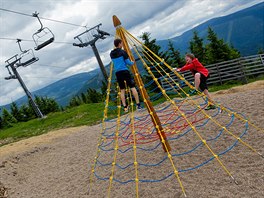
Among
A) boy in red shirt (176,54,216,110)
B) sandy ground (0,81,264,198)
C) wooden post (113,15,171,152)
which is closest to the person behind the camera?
sandy ground (0,81,264,198)

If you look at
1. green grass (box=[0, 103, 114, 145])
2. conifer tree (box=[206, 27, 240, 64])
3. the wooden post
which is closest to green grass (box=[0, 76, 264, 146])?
green grass (box=[0, 103, 114, 145])

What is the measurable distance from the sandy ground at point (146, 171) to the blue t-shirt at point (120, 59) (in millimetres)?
2249

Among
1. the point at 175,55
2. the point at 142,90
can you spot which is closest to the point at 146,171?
the point at 142,90

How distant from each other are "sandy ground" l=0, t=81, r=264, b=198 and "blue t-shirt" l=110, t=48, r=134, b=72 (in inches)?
88.6

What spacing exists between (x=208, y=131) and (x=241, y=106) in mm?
1949

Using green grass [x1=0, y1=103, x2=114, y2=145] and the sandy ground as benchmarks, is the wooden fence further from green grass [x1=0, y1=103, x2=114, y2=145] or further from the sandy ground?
the sandy ground

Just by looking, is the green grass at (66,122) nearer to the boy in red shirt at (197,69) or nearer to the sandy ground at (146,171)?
the sandy ground at (146,171)

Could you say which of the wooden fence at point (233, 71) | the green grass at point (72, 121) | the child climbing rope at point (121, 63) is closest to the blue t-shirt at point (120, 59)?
the child climbing rope at point (121, 63)

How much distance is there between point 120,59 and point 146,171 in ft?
8.06

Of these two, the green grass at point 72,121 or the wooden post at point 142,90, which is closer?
the wooden post at point 142,90

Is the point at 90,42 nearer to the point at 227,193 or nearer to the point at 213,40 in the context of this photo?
the point at 227,193

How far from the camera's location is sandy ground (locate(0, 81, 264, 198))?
409 cm

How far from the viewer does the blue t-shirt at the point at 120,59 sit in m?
5.63

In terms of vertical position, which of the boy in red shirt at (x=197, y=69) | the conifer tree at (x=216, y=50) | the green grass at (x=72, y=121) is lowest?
the conifer tree at (x=216, y=50)
